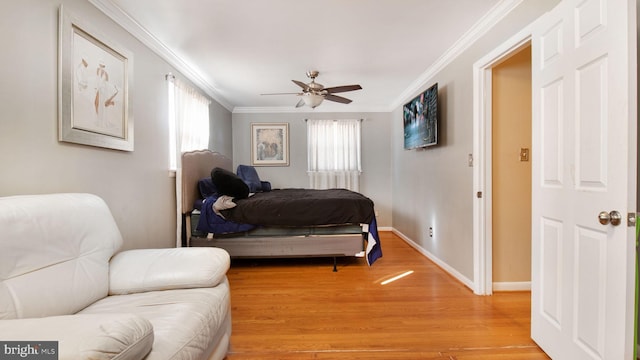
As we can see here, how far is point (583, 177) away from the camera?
137cm

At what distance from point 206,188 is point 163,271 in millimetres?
2024

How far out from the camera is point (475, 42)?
2537 millimetres

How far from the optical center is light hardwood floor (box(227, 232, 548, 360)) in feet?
5.60

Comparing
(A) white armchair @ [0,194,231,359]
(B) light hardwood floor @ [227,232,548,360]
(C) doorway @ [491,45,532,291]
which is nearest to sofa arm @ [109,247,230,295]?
(A) white armchair @ [0,194,231,359]

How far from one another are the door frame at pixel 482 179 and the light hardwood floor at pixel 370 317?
221 mm

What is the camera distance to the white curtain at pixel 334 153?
531cm

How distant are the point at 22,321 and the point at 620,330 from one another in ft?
7.20

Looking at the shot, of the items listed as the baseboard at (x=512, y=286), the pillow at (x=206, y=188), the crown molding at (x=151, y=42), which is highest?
the crown molding at (x=151, y=42)

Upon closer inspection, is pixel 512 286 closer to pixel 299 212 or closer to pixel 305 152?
pixel 299 212

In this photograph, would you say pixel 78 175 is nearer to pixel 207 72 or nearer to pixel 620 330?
pixel 207 72

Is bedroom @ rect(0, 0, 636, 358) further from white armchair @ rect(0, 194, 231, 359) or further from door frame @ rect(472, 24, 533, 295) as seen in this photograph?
white armchair @ rect(0, 194, 231, 359)

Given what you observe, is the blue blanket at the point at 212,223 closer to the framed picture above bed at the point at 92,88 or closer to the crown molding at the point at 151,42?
the framed picture above bed at the point at 92,88


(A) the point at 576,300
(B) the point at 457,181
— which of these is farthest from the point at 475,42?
(A) the point at 576,300

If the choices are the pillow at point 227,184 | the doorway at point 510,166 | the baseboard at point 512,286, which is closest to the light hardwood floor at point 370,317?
the baseboard at point 512,286
